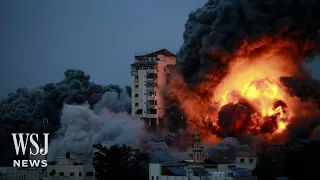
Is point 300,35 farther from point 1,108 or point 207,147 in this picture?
point 1,108

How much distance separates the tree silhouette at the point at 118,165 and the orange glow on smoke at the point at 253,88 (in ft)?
46.0

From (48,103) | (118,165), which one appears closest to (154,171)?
(118,165)

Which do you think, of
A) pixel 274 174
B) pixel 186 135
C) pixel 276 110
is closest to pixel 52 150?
pixel 186 135

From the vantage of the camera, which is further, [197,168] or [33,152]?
[33,152]

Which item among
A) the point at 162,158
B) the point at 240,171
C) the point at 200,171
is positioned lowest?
the point at 200,171

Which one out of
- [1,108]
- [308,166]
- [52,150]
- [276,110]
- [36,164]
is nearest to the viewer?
[308,166]

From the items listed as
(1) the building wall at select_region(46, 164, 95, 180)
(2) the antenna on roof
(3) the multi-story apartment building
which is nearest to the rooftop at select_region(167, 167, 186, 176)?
(1) the building wall at select_region(46, 164, 95, 180)

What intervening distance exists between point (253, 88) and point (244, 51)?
4.22 m

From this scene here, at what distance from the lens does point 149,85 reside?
5605 inches

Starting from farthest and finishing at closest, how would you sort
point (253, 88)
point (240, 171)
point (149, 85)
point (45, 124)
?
point (45, 124) → point (149, 85) → point (253, 88) → point (240, 171)

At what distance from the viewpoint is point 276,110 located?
407 feet

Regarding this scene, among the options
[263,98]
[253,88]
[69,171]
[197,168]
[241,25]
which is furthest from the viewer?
[253,88]

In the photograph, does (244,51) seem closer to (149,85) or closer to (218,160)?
(218,160)

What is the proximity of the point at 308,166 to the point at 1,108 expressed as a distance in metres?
62.1
